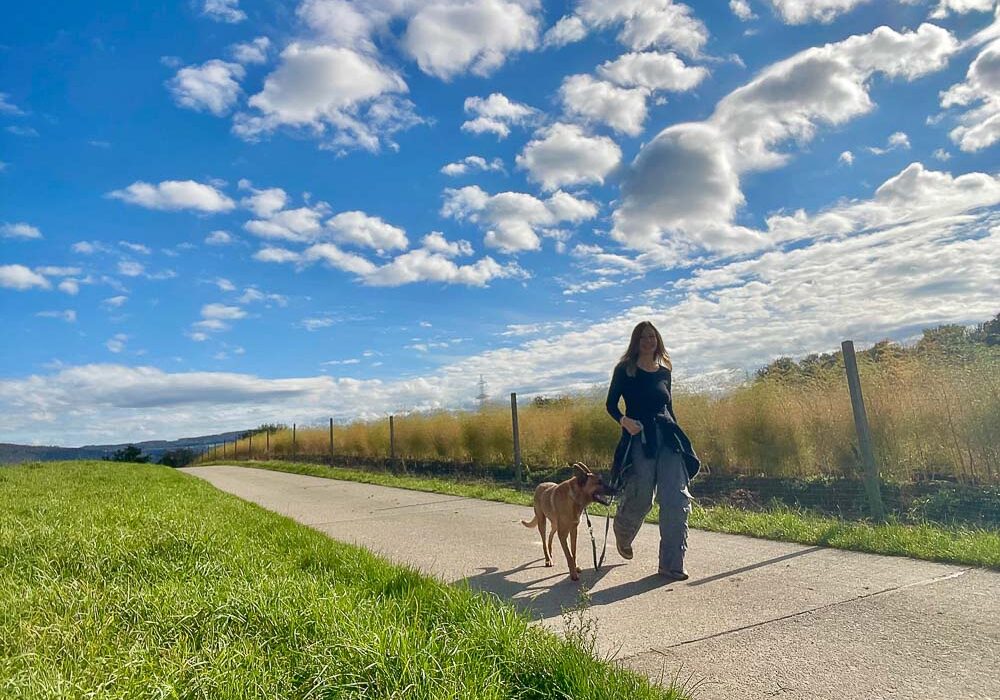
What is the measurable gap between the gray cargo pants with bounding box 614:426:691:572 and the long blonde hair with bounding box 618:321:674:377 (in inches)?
23.1

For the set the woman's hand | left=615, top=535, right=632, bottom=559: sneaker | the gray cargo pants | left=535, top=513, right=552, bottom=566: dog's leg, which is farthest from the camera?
left=535, top=513, right=552, bottom=566: dog's leg

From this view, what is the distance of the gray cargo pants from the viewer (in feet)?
15.7

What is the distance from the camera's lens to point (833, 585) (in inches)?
166

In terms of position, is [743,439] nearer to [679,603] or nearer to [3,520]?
[679,603]

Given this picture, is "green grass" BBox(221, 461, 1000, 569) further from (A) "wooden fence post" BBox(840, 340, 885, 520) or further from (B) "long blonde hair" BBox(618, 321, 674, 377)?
(B) "long blonde hair" BBox(618, 321, 674, 377)

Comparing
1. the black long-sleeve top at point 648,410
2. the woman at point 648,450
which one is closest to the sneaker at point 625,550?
the woman at point 648,450

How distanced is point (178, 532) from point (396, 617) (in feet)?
10.5

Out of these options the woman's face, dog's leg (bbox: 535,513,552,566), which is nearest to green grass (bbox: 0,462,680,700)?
dog's leg (bbox: 535,513,552,566)

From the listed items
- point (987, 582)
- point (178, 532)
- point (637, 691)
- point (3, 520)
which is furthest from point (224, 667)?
point (3, 520)

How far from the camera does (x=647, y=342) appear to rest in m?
5.25

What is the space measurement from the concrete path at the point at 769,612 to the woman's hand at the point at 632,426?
43.5 inches

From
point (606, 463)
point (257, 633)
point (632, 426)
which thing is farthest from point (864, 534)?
point (606, 463)

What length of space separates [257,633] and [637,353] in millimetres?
3448

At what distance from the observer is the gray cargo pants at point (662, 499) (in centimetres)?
479
